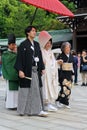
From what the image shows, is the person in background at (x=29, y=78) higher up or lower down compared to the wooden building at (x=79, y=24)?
lower down

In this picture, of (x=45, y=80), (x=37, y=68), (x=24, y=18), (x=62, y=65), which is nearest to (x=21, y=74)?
(x=37, y=68)

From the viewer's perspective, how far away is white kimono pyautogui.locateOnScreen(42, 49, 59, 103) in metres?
8.18

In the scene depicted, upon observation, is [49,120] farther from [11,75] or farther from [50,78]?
[11,75]

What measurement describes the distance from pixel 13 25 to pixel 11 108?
30303 millimetres

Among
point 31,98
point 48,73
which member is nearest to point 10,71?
point 48,73

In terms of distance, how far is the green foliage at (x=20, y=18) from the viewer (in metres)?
37.8

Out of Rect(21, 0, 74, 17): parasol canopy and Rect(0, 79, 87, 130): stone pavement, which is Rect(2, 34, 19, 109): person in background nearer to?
Rect(0, 79, 87, 130): stone pavement

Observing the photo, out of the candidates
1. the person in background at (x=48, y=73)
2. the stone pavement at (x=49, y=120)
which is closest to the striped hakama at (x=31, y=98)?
the stone pavement at (x=49, y=120)

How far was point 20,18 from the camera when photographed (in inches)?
1483

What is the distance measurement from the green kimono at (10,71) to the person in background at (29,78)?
2.25 ft

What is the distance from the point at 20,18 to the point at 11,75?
29888mm

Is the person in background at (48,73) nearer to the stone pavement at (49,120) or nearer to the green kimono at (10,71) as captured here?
the stone pavement at (49,120)

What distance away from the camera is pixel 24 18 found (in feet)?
124

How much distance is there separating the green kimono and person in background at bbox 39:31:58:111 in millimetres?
613
